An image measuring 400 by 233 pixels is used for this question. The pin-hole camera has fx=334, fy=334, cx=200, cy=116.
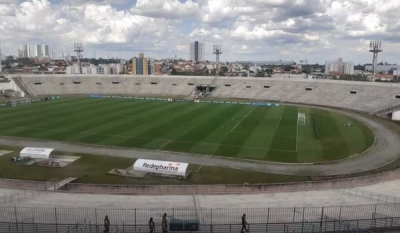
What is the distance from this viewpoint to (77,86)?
3674 inches

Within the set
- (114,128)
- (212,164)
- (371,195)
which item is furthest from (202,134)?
(371,195)

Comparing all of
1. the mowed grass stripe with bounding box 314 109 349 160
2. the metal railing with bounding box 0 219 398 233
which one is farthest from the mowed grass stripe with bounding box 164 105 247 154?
the metal railing with bounding box 0 219 398 233

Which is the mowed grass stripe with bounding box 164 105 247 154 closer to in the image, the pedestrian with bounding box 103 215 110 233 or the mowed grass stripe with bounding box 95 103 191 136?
the mowed grass stripe with bounding box 95 103 191 136

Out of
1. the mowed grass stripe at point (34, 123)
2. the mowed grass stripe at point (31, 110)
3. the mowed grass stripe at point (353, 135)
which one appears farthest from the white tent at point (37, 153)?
the mowed grass stripe at point (353, 135)

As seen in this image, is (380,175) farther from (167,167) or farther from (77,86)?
(77,86)

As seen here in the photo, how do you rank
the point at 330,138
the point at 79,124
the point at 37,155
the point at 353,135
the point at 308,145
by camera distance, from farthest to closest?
1. the point at 79,124
2. the point at 353,135
3. the point at 330,138
4. the point at 308,145
5. the point at 37,155

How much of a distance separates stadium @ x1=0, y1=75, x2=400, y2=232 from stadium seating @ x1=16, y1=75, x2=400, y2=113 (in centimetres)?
67

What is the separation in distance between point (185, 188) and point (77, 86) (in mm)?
79048

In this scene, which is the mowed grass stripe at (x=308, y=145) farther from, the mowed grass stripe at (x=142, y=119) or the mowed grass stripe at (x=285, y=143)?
the mowed grass stripe at (x=142, y=119)

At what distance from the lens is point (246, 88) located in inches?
3469

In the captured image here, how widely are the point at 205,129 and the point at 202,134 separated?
2.98 m

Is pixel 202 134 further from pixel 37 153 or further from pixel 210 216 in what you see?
pixel 210 216

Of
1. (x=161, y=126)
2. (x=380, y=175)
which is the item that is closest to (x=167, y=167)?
(x=380, y=175)

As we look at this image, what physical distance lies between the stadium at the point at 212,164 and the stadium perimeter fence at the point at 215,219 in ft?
0.19
